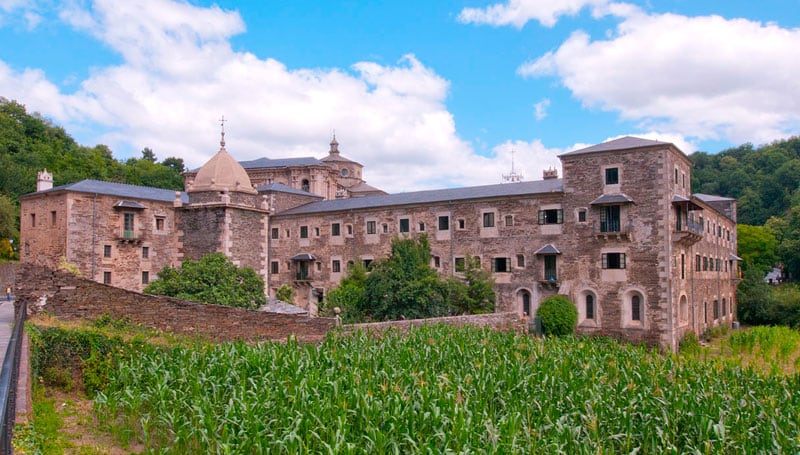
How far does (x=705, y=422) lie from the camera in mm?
11445

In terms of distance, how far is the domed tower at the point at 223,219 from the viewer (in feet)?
93.5

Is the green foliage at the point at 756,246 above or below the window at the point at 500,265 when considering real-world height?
above

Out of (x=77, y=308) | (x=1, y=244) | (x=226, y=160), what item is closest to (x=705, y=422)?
(x=77, y=308)

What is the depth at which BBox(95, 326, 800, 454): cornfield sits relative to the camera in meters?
10.2

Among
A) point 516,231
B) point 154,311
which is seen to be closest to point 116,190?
point 154,311

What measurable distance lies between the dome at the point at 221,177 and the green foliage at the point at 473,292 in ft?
34.9

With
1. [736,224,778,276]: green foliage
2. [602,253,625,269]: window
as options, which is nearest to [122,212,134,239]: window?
[602,253,625,269]: window

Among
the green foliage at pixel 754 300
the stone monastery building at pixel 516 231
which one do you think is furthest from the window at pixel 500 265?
the green foliage at pixel 754 300

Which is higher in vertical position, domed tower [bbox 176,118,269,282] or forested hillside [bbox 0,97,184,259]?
forested hillside [bbox 0,97,184,259]

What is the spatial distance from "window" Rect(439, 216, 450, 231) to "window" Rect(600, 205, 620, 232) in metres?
7.76

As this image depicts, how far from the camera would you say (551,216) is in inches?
1228

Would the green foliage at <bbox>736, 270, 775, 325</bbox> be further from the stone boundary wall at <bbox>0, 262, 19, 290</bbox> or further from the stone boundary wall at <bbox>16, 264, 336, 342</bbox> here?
the stone boundary wall at <bbox>0, 262, 19, 290</bbox>

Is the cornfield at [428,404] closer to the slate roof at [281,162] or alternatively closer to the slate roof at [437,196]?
the slate roof at [437,196]

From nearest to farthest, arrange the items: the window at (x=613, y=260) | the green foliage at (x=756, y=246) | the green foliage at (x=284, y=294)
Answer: the window at (x=613, y=260) → the green foliage at (x=284, y=294) → the green foliage at (x=756, y=246)
